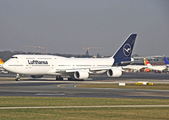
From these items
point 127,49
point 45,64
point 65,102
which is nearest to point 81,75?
point 45,64

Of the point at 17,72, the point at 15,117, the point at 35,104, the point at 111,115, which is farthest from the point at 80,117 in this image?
the point at 17,72

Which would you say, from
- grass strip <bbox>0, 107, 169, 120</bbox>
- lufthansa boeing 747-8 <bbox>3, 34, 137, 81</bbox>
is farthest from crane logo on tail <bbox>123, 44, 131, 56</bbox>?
grass strip <bbox>0, 107, 169, 120</bbox>

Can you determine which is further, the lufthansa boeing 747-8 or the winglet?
the winglet

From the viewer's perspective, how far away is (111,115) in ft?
68.7

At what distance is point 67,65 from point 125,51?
1611 cm

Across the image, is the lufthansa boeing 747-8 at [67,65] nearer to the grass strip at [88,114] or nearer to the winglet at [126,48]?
the winglet at [126,48]

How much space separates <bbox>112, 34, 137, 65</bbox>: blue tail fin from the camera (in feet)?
258

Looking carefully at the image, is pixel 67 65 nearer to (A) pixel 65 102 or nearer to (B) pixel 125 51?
(B) pixel 125 51

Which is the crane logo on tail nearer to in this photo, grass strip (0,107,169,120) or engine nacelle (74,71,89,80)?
engine nacelle (74,71,89,80)

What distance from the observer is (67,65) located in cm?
7212

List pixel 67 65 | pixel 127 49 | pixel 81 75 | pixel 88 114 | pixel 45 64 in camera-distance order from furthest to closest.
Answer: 1. pixel 127 49
2. pixel 67 65
3. pixel 45 64
4. pixel 81 75
5. pixel 88 114

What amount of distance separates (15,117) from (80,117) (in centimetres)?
411

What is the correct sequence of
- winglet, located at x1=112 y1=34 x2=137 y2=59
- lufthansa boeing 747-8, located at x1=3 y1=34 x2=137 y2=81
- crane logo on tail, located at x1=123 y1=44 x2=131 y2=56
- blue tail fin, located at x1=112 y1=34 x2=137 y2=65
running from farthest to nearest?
crane logo on tail, located at x1=123 y1=44 x2=131 y2=56, winglet, located at x1=112 y1=34 x2=137 y2=59, blue tail fin, located at x1=112 y1=34 x2=137 y2=65, lufthansa boeing 747-8, located at x1=3 y1=34 x2=137 y2=81

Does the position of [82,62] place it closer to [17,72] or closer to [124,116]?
[17,72]
